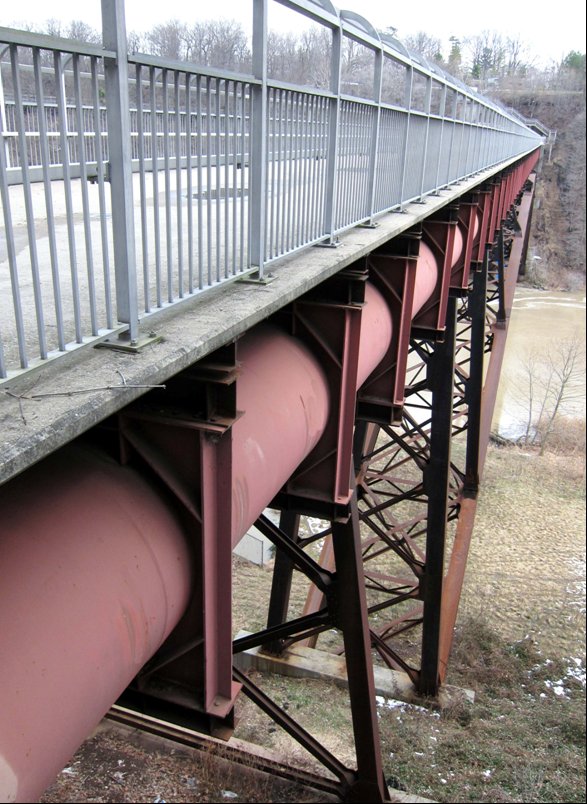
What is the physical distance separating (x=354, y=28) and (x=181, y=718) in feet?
12.8

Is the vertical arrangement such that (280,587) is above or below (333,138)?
below

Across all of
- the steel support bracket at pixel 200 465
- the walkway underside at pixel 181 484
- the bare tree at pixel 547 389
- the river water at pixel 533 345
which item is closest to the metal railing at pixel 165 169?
the walkway underside at pixel 181 484

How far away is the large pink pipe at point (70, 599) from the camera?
5.68 feet

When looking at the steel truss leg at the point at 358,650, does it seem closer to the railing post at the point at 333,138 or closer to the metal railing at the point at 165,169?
the railing post at the point at 333,138

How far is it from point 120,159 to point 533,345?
38102 millimetres

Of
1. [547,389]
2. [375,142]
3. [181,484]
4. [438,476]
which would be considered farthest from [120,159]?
[547,389]

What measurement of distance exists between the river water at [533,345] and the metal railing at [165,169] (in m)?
24.1

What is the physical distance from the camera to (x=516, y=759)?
33.1 ft

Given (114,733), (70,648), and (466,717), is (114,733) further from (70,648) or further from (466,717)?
(70,648)

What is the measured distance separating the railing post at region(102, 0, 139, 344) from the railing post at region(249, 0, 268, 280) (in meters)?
1.03

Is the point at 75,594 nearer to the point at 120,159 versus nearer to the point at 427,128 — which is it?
the point at 120,159

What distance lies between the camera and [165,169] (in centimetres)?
236

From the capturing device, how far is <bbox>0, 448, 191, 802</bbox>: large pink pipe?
68.2 inches

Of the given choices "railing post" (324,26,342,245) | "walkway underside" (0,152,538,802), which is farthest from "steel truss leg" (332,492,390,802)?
"railing post" (324,26,342,245)
